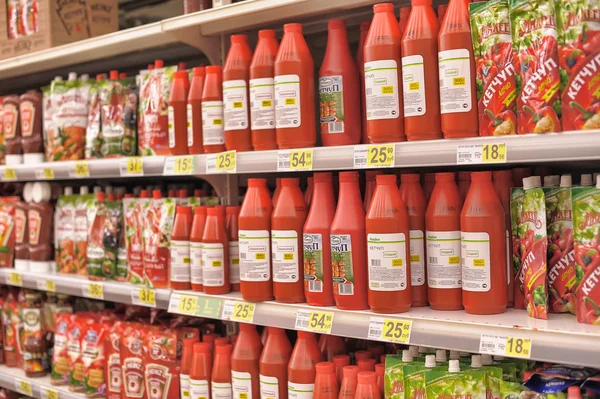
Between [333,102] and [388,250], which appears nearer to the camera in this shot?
[388,250]

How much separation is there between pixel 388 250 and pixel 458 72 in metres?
0.49

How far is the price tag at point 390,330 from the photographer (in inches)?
69.6

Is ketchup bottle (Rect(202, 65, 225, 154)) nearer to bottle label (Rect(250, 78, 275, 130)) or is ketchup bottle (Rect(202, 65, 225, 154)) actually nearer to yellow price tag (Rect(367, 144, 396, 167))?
bottle label (Rect(250, 78, 275, 130))

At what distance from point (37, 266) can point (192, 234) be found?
109 cm

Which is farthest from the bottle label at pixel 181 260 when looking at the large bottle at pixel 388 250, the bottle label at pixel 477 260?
the bottle label at pixel 477 260

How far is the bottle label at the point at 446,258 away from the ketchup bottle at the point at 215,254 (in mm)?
730

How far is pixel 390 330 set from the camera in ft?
5.89

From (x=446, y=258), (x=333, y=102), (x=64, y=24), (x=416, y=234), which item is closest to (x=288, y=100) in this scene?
(x=333, y=102)

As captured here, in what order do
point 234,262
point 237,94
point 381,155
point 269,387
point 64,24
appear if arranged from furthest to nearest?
point 64,24 < point 234,262 < point 237,94 < point 269,387 < point 381,155

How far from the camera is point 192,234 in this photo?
232 centimetres

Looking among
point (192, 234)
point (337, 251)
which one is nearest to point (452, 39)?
point (337, 251)

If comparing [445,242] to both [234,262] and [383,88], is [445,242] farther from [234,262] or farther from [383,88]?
[234,262]

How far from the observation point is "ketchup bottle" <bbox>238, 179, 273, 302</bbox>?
6.81ft

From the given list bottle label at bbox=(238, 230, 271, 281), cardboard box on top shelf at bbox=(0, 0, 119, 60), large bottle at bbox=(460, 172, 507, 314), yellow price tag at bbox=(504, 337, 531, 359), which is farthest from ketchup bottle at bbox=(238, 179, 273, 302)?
cardboard box on top shelf at bbox=(0, 0, 119, 60)
